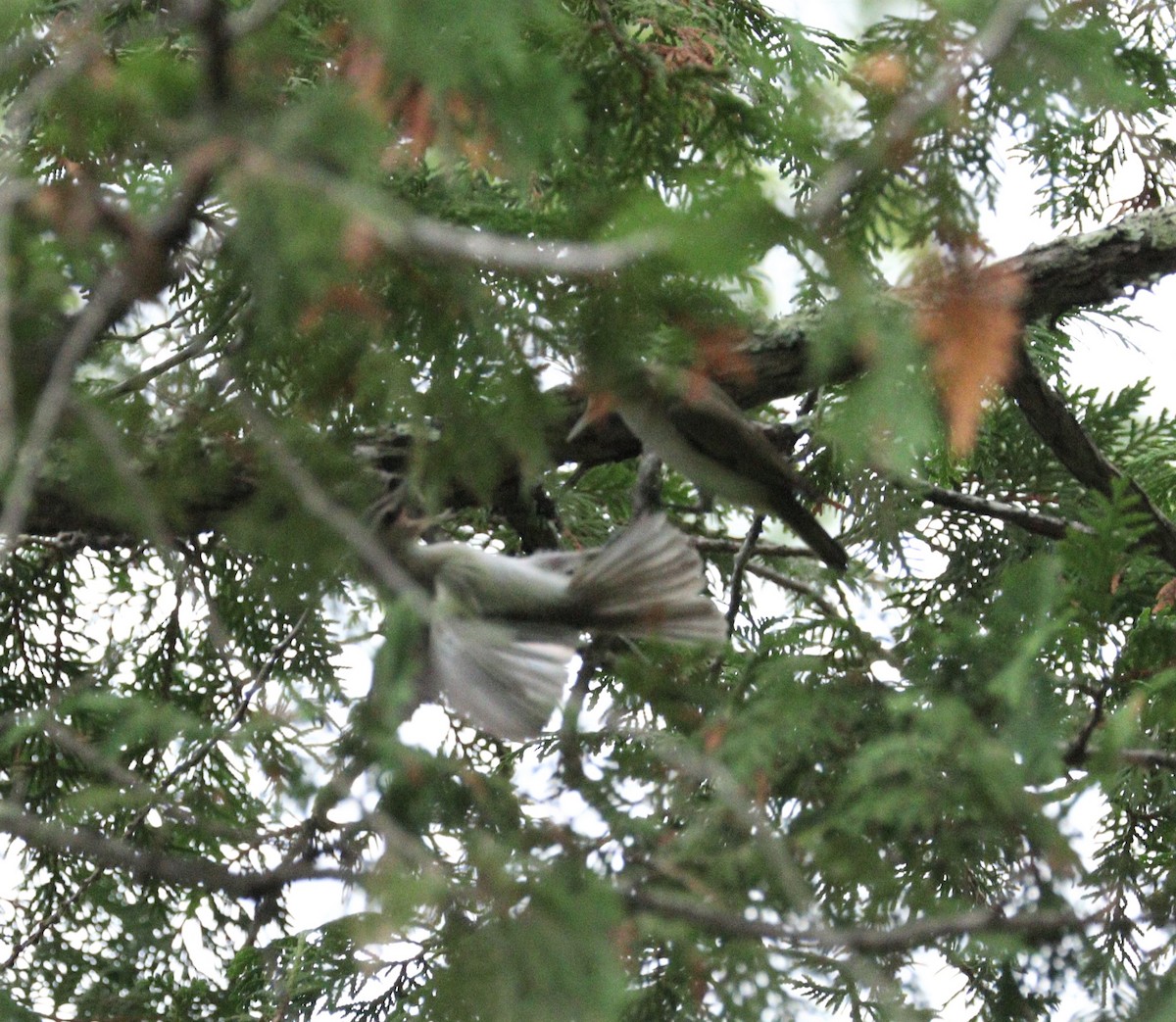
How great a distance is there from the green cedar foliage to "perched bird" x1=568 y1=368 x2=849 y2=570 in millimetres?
123

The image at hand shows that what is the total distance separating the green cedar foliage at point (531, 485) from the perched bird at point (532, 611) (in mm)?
92

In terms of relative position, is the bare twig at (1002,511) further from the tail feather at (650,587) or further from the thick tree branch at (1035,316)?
the tail feather at (650,587)

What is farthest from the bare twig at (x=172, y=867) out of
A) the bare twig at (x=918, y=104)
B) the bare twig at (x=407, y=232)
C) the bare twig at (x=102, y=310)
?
the bare twig at (x=918, y=104)

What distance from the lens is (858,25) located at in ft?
6.01

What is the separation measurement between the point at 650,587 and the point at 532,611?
0.19 metres

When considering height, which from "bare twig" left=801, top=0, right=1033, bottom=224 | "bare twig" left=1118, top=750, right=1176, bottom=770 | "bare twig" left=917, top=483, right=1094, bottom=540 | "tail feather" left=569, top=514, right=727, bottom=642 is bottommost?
"bare twig" left=1118, top=750, right=1176, bottom=770

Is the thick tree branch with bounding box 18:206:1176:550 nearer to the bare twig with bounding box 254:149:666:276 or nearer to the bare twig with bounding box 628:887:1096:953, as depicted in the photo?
the bare twig with bounding box 254:149:666:276

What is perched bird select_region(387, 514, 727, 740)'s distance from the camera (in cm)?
201

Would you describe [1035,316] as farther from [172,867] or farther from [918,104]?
[172,867]

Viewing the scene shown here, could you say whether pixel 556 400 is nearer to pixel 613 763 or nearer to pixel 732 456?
pixel 732 456

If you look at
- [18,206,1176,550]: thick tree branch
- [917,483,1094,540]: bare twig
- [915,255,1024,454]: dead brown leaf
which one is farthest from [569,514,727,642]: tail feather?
[917,483,1094,540]: bare twig

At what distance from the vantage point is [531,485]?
7.14 feet

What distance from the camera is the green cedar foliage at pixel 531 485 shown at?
147 centimetres

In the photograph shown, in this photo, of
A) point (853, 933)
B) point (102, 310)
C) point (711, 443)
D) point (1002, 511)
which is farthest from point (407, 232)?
point (1002, 511)
